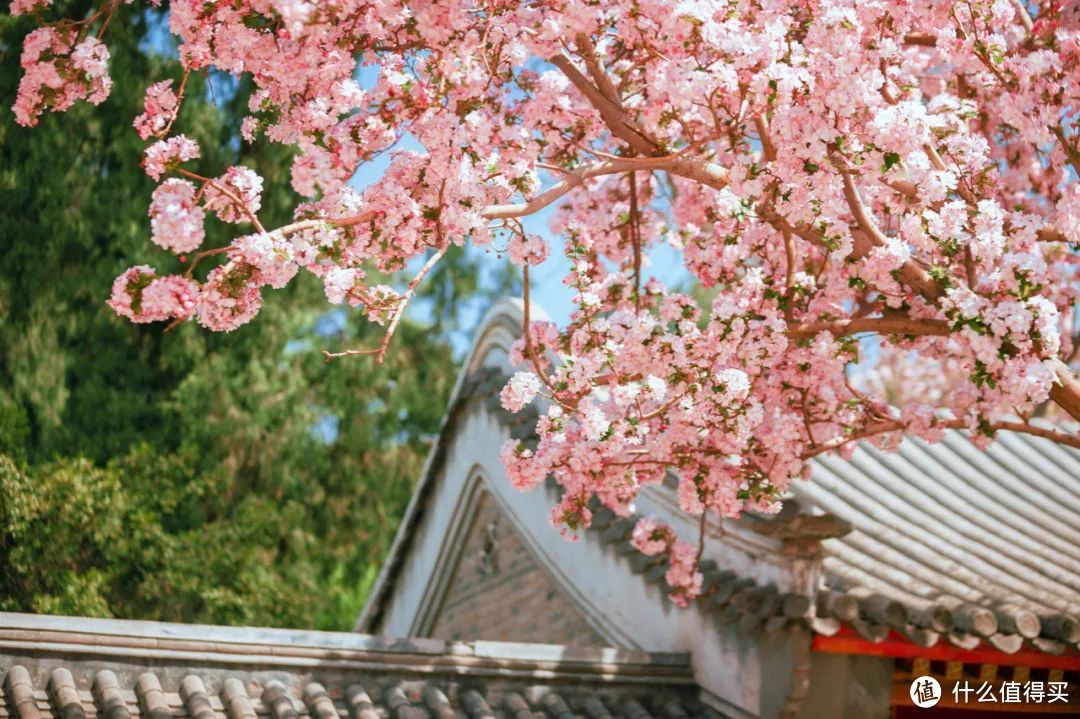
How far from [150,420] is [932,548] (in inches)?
414

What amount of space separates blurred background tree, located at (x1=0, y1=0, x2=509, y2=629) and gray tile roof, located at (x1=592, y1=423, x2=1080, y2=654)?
524 cm

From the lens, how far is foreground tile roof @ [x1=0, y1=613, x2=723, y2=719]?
584 centimetres

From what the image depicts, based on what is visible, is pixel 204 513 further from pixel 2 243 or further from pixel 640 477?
pixel 640 477

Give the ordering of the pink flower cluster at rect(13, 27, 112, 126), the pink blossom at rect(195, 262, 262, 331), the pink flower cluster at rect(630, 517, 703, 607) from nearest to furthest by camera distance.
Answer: the pink blossom at rect(195, 262, 262, 331), the pink flower cluster at rect(13, 27, 112, 126), the pink flower cluster at rect(630, 517, 703, 607)

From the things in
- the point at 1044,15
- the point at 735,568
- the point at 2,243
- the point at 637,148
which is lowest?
the point at 735,568

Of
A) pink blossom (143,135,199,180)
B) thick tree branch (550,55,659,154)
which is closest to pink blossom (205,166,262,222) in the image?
pink blossom (143,135,199,180)

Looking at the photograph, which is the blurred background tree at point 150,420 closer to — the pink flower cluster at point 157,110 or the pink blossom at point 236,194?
the pink flower cluster at point 157,110

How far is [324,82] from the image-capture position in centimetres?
503

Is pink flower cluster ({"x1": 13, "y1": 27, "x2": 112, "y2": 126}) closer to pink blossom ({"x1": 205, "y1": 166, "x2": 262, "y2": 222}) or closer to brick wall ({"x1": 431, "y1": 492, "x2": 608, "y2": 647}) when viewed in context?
pink blossom ({"x1": 205, "y1": 166, "x2": 262, "y2": 222})

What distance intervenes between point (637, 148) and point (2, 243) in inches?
389

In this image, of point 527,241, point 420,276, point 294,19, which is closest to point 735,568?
point 527,241

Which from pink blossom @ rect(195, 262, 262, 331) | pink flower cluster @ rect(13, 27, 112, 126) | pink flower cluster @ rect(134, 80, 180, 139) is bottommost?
pink blossom @ rect(195, 262, 262, 331)

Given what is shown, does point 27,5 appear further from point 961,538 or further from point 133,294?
point 961,538

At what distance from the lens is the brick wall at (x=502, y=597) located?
8.61 meters
